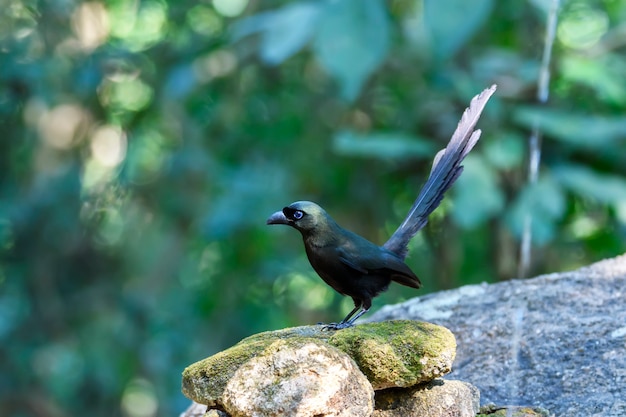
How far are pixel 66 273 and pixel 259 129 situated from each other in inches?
101

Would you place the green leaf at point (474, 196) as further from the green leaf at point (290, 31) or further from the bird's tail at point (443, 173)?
the bird's tail at point (443, 173)

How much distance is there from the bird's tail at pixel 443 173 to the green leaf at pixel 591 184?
184cm

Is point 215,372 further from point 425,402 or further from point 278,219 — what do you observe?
point 278,219

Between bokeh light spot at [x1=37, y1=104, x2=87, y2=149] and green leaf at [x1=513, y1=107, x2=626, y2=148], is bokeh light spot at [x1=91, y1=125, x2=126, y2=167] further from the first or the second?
green leaf at [x1=513, y1=107, x2=626, y2=148]

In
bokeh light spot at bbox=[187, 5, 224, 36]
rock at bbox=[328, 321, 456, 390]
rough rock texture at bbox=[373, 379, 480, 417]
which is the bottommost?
rough rock texture at bbox=[373, 379, 480, 417]

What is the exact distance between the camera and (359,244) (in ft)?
10.9

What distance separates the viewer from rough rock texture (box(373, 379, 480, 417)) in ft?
9.10

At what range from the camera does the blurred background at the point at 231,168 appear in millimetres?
5594

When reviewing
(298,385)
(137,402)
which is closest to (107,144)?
(137,402)

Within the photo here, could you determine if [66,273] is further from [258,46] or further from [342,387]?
[342,387]

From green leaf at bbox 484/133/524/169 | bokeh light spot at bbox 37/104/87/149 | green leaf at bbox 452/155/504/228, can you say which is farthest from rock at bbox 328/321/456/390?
bokeh light spot at bbox 37/104/87/149

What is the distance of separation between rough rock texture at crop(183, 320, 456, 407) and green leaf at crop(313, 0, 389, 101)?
72.8 inches

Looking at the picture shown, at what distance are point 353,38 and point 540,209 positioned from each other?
1.51 m

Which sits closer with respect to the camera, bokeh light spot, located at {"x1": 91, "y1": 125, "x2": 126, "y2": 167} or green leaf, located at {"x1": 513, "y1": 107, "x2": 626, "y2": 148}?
green leaf, located at {"x1": 513, "y1": 107, "x2": 626, "y2": 148}
